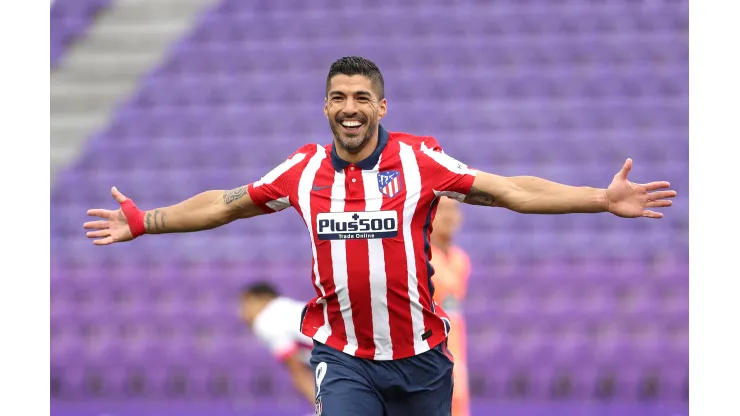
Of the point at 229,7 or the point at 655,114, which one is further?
the point at 229,7

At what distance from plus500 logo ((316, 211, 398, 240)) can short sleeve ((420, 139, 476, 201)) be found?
0.22 m

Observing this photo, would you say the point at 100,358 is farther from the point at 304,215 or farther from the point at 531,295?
the point at 304,215

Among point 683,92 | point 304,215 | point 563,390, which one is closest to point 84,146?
point 563,390

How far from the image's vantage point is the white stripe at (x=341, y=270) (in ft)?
13.6

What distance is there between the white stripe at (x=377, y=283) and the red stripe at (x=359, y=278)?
0.05 ft

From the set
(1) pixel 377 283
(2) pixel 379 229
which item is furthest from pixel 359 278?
(2) pixel 379 229

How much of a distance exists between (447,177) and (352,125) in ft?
1.47

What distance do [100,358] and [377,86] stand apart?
21.9ft

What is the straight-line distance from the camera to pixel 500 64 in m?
11.0

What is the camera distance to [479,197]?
421cm

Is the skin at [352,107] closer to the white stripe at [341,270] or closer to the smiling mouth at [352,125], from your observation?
the smiling mouth at [352,125]

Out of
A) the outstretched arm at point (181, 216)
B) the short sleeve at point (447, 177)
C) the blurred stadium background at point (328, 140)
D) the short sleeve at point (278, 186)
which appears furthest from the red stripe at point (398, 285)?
the blurred stadium background at point (328, 140)

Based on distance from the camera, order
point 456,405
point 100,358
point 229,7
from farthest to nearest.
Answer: point 229,7, point 100,358, point 456,405

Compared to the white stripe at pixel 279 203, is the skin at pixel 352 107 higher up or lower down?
higher up
